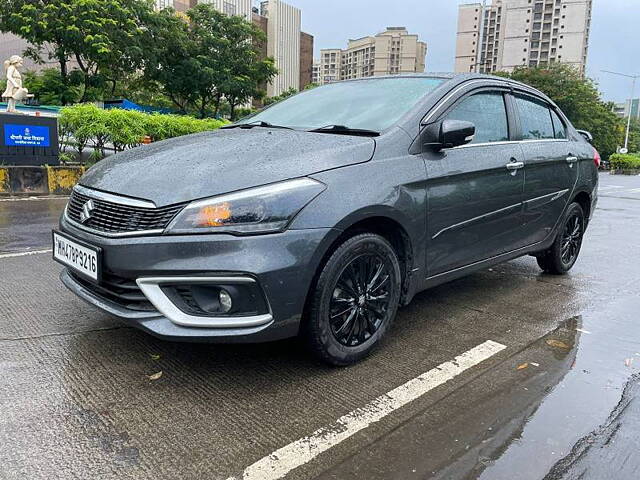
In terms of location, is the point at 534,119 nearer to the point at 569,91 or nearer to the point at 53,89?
the point at 53,89

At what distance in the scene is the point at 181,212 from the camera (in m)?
2.47

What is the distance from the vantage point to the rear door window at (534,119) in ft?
14.1

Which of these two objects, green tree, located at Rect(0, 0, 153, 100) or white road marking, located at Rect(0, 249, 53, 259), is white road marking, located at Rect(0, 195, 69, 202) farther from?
green tree, located at Rect(0, 0, 153, 100)

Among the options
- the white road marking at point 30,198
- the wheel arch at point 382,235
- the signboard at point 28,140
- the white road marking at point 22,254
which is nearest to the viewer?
the wheel arch at point 382,235

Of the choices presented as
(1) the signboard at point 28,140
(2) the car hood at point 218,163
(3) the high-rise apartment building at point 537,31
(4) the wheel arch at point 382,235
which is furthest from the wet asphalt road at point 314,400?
(3) the high-rise apartment building at point 537,31

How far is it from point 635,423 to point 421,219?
144 centimetres

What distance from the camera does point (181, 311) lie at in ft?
8.12

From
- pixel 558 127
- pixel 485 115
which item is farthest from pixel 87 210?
pixel 558 127

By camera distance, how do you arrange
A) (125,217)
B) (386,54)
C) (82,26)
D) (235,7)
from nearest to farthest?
(125,217)
(82,26)
(386,54)
(235,7)

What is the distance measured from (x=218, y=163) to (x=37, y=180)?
8.22 meters

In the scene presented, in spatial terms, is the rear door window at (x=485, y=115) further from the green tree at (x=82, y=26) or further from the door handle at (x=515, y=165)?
the green tree at (x=82, y=26)

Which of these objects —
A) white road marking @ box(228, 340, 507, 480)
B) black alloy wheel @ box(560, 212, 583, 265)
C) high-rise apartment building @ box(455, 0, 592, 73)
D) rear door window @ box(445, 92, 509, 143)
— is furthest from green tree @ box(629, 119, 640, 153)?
white road marking @ box(228, 340, 507, 480)

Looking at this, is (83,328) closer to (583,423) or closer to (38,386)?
(38,386)

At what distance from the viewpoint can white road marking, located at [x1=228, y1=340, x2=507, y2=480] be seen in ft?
6.91
